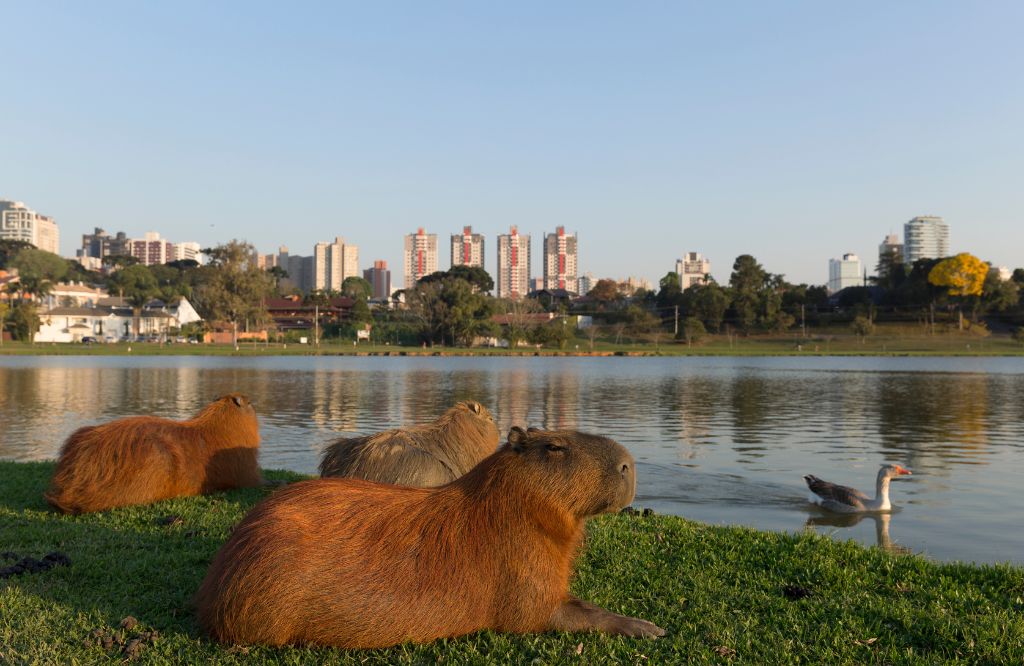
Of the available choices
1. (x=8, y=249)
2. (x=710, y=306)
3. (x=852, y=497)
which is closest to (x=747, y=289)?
(x=710, y=306)

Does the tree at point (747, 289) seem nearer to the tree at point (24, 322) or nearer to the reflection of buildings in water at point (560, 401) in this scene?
the reflection of buildings in water at point (560, 401)

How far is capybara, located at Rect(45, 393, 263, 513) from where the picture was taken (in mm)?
7309

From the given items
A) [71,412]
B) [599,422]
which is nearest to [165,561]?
[599,422]

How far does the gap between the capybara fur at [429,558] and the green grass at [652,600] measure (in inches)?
4.0

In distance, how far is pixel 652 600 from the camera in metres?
4.99

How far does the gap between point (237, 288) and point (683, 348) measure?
5621cm

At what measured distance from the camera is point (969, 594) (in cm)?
524

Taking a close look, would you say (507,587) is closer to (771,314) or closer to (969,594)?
(969,594)

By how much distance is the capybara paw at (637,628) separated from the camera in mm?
4266

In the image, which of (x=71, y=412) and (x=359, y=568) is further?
(x=71, y=412)

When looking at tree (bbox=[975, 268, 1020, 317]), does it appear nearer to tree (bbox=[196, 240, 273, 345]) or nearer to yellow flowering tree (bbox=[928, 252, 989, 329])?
yellow flowering tree (bbox=[928, 252, 989, 329])

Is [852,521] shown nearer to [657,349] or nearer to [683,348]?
[657,349]

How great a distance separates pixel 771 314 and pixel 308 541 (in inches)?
3962

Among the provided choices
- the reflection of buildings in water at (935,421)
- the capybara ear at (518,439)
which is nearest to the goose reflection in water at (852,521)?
the reflection of buildings in water at (935,421)
